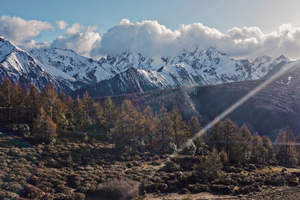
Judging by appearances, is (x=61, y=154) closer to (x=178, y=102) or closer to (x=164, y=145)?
(x=164, y=145)

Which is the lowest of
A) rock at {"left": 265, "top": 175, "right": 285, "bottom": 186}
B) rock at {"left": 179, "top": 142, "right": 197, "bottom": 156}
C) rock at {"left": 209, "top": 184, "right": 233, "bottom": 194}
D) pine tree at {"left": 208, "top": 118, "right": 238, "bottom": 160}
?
rock at {"left": 265, "top": 175, "right": 285, "bottom": 186}

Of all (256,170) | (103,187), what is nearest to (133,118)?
(256,170)

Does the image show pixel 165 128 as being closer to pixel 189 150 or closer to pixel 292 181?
pixel 189 150

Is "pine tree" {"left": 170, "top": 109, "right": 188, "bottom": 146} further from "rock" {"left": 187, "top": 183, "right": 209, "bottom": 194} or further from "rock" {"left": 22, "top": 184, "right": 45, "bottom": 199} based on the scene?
"rock" {"left": 22, "top": 184, "right": 45, "bottom": 199}

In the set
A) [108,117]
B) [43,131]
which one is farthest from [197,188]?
[108,117]

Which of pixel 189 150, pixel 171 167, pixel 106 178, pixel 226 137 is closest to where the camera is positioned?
pixel 106 178

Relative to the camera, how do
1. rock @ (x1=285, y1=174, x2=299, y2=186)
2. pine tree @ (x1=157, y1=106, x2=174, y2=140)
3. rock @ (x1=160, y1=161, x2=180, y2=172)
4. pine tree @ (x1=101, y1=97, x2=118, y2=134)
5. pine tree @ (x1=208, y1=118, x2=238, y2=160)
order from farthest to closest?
pine tree @ (x1=101, y1=97, x2=118, y2=134)
pine tree @ (x1=157, y1=106, x2=174, y2=140)
pine tree @ (x1=208, y1=118, x2=238, y2=160)
rock @ (x1=160, y1=161, x2=180, y2=172)
rock @ (x1=285, y1=174, x2=299, y2=186)

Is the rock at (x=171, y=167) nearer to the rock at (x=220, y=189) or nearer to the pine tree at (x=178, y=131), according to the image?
the rock at (x=220, y=189)

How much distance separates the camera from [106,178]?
40.8 metres

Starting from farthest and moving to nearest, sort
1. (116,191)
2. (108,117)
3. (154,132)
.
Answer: (108,117) < (154,132) < (116,191)

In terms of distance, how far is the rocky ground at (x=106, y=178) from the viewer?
33250 millimetres

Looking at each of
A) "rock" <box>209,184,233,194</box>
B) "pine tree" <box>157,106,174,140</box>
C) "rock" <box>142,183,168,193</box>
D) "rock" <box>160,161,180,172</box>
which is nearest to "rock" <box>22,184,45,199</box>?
"rock" <box>142,183,168,193</box>

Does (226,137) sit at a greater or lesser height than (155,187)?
greater

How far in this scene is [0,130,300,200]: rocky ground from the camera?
33250 millimetres
